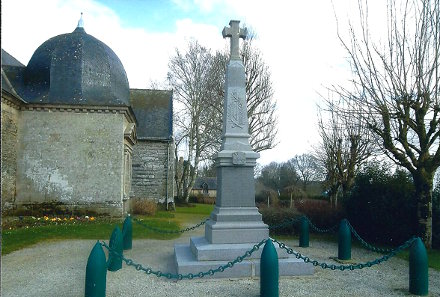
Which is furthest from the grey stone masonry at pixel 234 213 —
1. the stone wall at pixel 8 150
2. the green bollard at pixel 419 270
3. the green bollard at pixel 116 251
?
the stone wall at pixel 8 150

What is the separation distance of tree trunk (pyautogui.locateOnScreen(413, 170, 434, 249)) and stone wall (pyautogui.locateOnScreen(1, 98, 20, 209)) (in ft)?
48.1

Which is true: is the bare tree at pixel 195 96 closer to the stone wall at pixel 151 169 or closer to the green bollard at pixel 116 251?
the stone wall at pixel 151 169

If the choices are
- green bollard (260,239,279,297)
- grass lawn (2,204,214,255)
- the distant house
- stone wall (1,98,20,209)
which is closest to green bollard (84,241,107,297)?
green bollard (260,239,279,297)

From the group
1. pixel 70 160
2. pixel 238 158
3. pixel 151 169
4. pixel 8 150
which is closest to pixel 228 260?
pixel 238 158

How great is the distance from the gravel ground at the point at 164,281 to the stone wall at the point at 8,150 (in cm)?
691

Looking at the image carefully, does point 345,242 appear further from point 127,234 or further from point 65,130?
point 65,130

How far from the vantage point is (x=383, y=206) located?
38.6ft

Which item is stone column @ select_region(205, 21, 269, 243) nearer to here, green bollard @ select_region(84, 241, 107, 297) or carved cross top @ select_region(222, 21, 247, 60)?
carved cross top @ select_region(222, 21, 247, 60)

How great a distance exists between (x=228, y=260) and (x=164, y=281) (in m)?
1.26

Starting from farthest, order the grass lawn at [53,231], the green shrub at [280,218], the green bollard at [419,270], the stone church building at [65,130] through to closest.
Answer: the stone church building at [65,130] < the green shrub at [280,218] < the grass lawn at [53,231] < the green bollard at [419,270]

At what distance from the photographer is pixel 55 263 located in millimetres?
8234

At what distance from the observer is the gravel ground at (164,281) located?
609 cm

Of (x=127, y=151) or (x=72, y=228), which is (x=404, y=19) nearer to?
(x=72, y=228)

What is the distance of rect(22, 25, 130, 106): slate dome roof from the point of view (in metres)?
16.6
